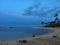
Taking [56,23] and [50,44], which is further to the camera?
[56,23]

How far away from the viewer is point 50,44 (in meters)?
15.5

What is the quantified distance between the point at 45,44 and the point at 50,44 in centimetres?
45

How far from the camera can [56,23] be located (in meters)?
71.0

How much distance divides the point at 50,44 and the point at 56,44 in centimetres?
51

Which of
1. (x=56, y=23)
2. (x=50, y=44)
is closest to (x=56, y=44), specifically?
(x=50, y=44)

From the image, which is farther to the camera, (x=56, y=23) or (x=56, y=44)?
(x=56, y=23)

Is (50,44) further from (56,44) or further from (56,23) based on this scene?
(56,23)

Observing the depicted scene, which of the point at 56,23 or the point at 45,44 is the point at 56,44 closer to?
the point at 45,44

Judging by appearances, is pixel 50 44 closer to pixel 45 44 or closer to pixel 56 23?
pixel 45 44

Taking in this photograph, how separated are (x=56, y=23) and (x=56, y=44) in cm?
5613

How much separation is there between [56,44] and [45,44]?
3.13ft

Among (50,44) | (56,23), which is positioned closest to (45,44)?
(50,44)

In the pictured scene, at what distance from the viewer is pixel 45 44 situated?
15.4 meters

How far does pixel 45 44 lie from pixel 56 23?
185 feet
